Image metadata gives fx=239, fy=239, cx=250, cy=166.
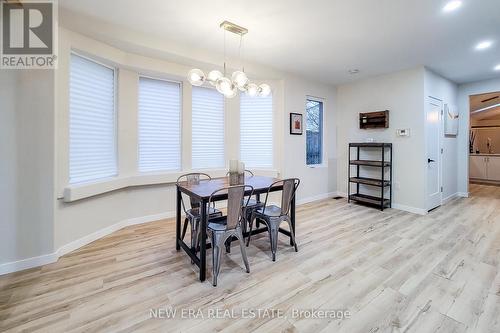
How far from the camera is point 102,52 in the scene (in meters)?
3.07

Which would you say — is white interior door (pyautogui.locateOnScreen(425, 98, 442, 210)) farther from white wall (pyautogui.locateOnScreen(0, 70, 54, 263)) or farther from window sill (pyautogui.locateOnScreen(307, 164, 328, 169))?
white wall (pyautogui.locateOnScreen(0, 70, 54, 263))

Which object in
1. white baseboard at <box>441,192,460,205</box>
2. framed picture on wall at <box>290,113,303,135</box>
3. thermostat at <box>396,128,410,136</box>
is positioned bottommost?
white baseboard at <box>441,192,460,205</box>

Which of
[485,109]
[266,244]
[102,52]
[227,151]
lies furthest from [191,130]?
[485,109]

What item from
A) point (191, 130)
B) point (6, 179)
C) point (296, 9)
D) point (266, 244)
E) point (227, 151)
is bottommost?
point (266, 244)

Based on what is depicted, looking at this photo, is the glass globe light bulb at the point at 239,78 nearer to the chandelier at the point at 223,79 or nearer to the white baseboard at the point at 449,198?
the chandelier at the point at 223,79

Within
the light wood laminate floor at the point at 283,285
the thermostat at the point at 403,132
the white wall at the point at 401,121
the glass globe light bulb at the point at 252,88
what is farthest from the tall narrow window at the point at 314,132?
the glass globe light bulb at the point at 252,88

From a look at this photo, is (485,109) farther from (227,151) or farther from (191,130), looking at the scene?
(191,130)

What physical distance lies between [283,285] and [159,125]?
3.05 meters

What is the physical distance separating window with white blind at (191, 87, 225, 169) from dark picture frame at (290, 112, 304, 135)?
1425mm

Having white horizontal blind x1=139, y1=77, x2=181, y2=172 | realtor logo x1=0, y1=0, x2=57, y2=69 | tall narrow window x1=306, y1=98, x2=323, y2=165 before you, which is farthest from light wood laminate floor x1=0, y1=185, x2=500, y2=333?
tall narrow window x1=306, y1=98, x2=323, y2=165

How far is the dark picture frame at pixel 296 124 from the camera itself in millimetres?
4852

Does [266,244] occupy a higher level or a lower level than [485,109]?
lower

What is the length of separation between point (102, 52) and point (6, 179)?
1825 mm

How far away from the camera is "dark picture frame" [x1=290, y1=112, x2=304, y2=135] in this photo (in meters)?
4.85
